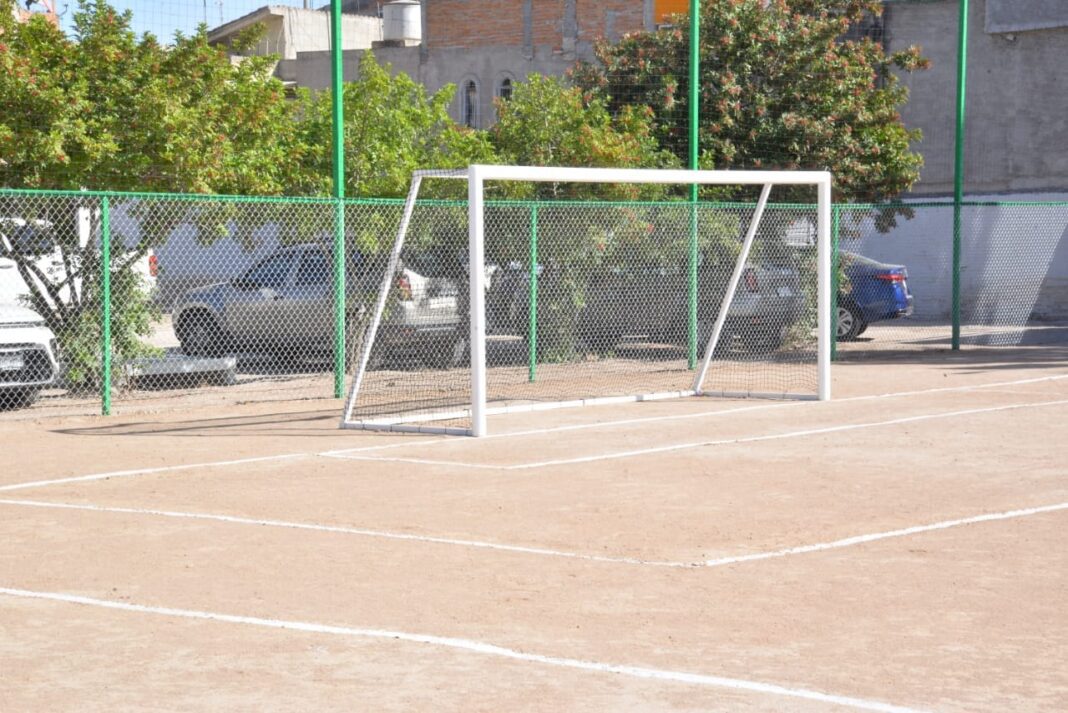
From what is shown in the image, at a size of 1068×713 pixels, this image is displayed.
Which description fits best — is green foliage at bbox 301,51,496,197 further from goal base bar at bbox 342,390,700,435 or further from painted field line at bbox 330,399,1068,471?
painted field line at bbox 330,399,1068,471

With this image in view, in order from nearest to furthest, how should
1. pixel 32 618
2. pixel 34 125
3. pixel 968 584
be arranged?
pixel 32 618
pixel 968 584
pixel 34 125

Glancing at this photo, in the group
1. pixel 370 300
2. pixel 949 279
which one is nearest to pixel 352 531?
pixel 370 300

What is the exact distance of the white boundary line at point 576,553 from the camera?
7.93 m

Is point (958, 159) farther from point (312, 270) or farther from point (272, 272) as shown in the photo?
point (272, 272)

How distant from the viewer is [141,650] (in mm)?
6125

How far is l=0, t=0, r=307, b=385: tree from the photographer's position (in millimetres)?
14406

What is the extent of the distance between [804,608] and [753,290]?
13.3 m

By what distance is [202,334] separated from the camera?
18.4 m

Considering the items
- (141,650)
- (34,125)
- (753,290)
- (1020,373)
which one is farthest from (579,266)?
(141,650)

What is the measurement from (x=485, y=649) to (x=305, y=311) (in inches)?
479

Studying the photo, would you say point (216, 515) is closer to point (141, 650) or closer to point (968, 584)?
point (141, 650)

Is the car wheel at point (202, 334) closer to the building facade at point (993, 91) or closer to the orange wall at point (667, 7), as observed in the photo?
the building facade at point (993, 91)

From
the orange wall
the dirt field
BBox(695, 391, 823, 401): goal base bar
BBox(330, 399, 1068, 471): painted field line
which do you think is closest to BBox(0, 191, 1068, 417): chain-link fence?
BBox(695, 391, 823, 401): goal base bar

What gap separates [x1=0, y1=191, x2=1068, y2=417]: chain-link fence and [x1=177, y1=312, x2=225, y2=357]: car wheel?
2cm
